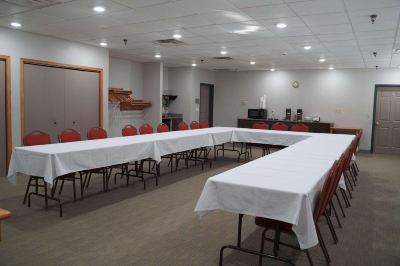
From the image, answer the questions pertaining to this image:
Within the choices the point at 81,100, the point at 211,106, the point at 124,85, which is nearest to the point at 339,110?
the point at 211,106

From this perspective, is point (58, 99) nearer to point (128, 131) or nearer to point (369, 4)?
point (128, 131)

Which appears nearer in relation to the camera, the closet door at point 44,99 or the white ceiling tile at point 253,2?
the white ceiling tile at point 253,2

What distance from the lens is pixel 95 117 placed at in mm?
7250

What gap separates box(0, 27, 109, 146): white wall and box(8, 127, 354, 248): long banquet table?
2.11 metres

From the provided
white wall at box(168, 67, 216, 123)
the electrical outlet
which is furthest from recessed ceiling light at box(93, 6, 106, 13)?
the electrical outlet

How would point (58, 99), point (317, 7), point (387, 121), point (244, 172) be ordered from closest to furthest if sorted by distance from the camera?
1. point (244, 172)
2. point (317, 7)
3. point (58, 99)
4. point (387, 121)

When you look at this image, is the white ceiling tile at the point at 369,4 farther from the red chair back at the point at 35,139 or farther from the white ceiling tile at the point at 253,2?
the red chair back at the point at 35,139

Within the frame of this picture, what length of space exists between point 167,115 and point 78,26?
5.46m

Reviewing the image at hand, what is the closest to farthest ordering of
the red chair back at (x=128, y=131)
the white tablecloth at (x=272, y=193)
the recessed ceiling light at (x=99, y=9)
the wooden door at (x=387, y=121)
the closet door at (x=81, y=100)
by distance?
the white tablecloth at (x=272, y=193)
the recessed ceiling light at (x=99, y=9)
the red chair back at (x=128, y=131)
the closet door at (x=81, y=100)
the wooden door at (x=387, y=121)

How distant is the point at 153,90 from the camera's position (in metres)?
9.70

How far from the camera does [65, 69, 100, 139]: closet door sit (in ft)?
21.9

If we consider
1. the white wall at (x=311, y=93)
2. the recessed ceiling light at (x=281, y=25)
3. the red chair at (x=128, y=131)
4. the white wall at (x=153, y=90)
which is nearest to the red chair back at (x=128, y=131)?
the red chair at (x=128, y=131)

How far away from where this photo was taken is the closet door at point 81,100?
6668mm

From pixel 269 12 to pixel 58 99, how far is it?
4362mm
